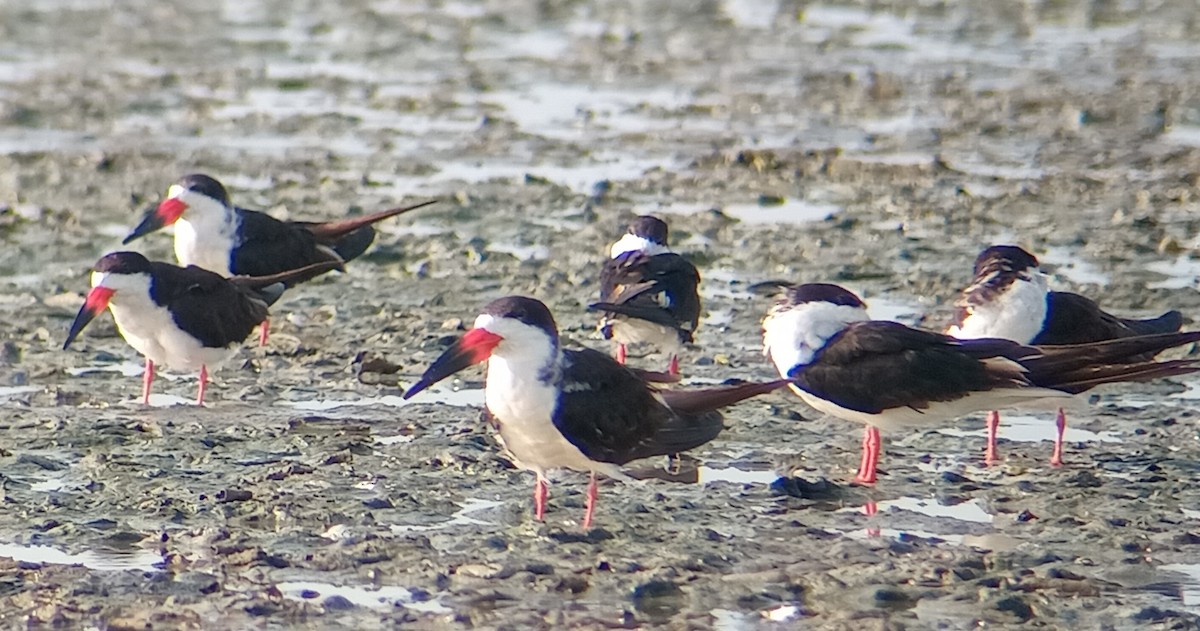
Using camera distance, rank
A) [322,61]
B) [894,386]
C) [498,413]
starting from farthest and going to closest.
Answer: [322,61] < [894,386] < [498,413]

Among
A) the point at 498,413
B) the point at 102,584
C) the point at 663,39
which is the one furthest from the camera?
the point at 663,39

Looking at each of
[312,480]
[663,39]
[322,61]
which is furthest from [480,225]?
[663,39]

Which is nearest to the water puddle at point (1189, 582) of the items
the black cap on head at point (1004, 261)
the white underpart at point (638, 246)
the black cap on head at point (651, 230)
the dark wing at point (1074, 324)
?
the dark wing at point (1074, 324)

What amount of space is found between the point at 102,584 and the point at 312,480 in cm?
125

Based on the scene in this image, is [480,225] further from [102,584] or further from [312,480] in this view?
[102,584]

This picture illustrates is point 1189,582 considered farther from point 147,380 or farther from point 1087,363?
point 147,380

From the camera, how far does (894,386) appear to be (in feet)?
23.4

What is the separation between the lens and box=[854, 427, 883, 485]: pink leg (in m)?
7.27

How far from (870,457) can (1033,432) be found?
3.34 ft

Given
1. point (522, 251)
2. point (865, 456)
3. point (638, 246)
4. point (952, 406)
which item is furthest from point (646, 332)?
point (522, 251)

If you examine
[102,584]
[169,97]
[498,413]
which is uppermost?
[169,97]

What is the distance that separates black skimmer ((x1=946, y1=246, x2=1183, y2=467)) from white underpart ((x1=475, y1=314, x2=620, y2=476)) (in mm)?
1887

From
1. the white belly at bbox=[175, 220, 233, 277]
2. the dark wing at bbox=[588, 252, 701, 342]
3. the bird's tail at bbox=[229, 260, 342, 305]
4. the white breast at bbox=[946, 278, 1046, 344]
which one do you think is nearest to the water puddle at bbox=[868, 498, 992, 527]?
the white breast at bbox=[946, 278, 1046, 344]

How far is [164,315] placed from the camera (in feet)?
27.7
